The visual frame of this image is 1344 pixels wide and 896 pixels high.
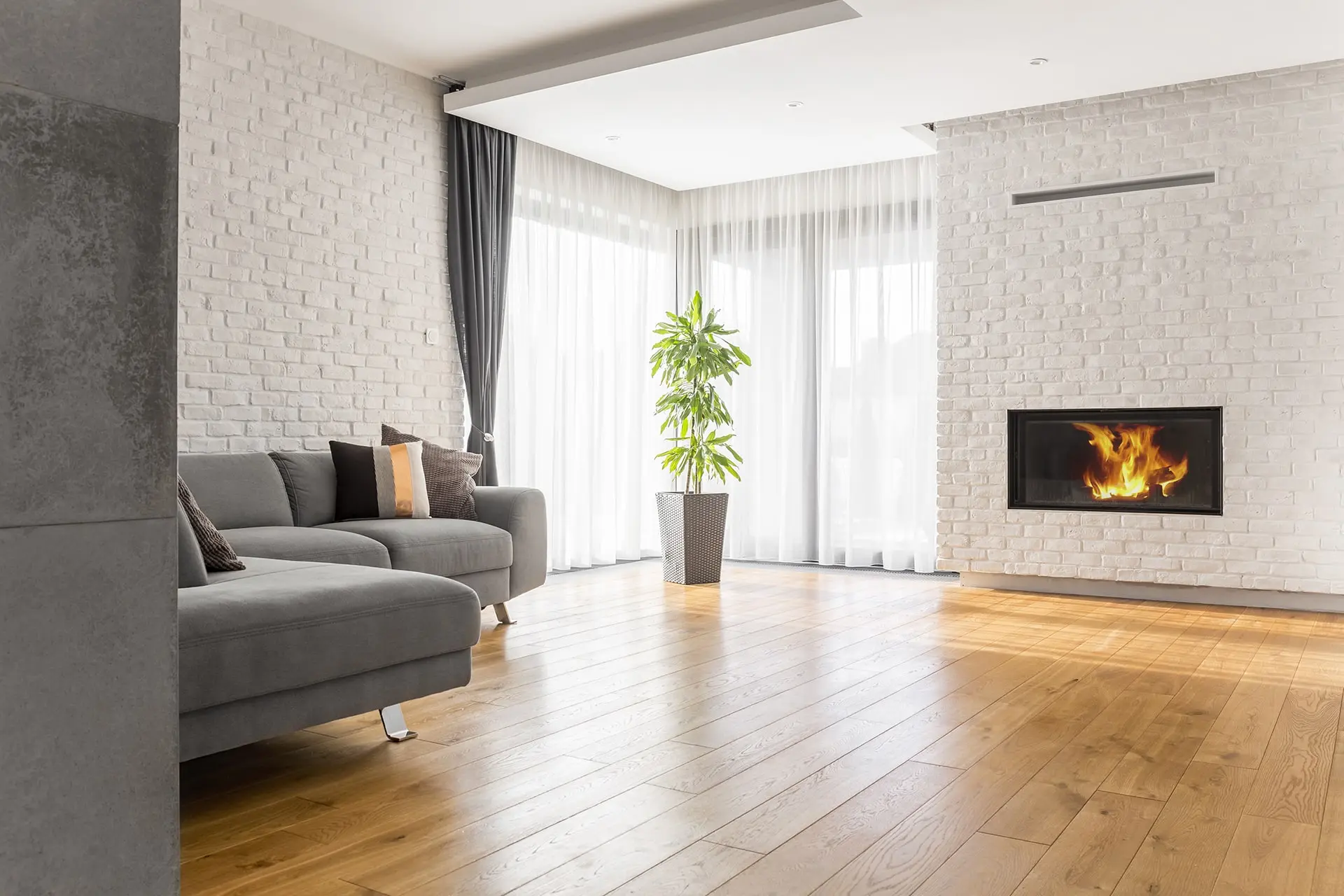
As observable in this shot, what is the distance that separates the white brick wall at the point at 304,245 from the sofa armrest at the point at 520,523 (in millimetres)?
890

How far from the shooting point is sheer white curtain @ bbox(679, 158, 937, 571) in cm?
683

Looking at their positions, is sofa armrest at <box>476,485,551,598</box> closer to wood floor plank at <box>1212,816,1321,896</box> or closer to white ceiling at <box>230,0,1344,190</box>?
white ceiling at <box>230,0,1344,190</box>

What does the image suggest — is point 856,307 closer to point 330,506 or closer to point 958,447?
point 958,447

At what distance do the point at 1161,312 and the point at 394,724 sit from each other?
4.49 metres

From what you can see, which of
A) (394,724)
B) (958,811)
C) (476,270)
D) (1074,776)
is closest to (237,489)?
(394,724)

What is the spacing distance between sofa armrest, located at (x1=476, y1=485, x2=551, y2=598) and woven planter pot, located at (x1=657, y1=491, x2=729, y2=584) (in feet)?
4.43

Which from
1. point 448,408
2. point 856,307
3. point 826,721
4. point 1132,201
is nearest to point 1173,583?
point 1132,201

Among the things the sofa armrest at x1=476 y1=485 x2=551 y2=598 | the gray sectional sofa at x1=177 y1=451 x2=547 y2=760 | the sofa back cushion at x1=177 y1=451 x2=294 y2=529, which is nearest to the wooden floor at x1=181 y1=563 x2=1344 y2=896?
the gray sectional sofa at x1=177 y1=451 x2=547 y2=760

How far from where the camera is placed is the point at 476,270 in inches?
235

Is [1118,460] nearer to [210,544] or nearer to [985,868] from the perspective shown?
[985,868]

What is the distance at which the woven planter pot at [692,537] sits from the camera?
6.29m

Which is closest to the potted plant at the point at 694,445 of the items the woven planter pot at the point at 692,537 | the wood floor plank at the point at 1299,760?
the woven planter pot at the point at 692,537

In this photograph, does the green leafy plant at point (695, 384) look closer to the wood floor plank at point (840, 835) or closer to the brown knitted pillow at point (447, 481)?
the brown knitted pillow at point (447, 481)

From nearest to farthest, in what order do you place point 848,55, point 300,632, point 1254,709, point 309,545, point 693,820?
point 693,820 < point 300,632 < point 1254,709 < point 309,545 < point 848,55
